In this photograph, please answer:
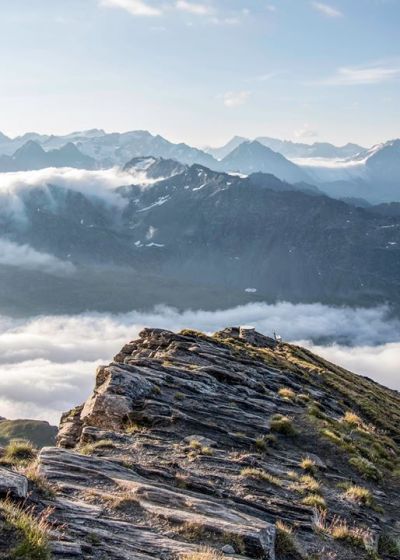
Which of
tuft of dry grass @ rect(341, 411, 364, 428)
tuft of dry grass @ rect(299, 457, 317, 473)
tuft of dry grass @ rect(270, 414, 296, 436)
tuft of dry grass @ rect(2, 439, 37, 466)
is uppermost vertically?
tuft of dry grass @ rect(341, 411, 364, 428)

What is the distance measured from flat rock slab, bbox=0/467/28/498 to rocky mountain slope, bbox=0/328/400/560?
5 centimetres

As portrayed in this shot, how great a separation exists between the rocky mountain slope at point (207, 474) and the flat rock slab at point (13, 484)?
0.17 feet

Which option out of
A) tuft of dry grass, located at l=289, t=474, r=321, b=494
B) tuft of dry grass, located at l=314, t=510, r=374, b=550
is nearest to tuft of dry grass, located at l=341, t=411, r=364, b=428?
tuft of dry grass, located at l=289, t=474, r=321, b=494

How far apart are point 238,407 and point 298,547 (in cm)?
2145

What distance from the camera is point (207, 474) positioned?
25.1 metres

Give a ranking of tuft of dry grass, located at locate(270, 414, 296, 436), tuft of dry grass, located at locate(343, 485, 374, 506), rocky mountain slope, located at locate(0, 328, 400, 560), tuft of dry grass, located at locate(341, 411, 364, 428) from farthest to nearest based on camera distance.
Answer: tuft of dry grass, located at locate(341, 411, 364, 428)
tuft of dry grass, located at locate(270, 414, 296, 436)
tuft of dry grass, located at locate(343, 485, 374, 506)
rocky mountain slope, located at locate(0, 328, 400, 560)

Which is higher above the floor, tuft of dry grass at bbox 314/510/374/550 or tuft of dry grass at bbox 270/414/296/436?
tuft of dry grass at bbox 270/414/296/436

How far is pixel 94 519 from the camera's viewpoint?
16.2 m

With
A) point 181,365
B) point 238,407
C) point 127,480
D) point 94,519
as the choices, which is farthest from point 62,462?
point 181,365

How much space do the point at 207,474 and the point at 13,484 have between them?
A: 1224 centimetres

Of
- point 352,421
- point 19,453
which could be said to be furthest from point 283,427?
point 19,453

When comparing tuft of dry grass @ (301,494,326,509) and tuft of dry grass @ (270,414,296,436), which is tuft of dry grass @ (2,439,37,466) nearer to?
tuft of dry grass @ (301,494,326,509)

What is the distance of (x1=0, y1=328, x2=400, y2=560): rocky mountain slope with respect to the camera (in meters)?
16.1

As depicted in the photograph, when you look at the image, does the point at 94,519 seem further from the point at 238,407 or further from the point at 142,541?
the point at 238,407
